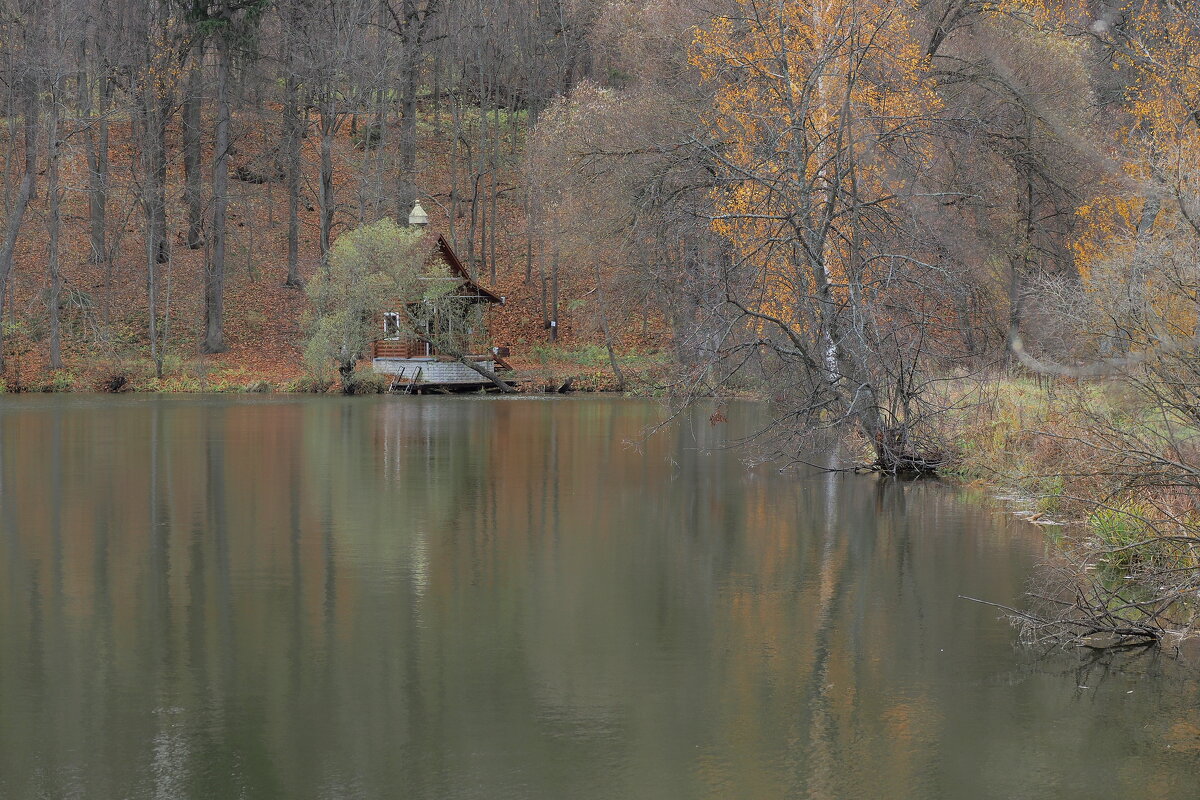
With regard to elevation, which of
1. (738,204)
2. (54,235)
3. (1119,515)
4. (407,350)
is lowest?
(1119,515)

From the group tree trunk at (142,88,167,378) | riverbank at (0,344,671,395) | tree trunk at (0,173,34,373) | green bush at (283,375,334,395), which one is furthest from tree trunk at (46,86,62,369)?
green bush at (283,375,334,395)

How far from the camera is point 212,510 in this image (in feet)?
52.4

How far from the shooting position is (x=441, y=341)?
42.2m

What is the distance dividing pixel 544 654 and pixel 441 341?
33272 mm

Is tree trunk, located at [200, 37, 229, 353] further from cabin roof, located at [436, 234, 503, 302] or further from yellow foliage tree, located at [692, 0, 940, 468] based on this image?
yellow foliage tree, located at [692, 0, 940, 468]

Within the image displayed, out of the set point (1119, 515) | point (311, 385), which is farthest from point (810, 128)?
point (311, 385)

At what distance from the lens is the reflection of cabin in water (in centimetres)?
4225

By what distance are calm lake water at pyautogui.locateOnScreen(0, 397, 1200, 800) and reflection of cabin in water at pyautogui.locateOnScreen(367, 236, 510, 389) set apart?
23973 millimetres

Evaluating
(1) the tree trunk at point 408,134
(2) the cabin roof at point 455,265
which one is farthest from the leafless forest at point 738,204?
(2) the cabin roof at point 455,265

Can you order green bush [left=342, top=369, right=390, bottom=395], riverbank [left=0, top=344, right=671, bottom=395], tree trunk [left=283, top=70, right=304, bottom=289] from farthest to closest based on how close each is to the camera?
1. tree trunk [left=283, top=70, right=304, bottom=289]
2. green bush [left=342, top=369, right=390, bottom=395]
3. riverbank [left=0, top=344, right=671, bottom=395]

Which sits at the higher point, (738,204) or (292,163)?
(292,163)

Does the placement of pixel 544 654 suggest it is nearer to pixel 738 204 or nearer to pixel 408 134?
pixel 738 204

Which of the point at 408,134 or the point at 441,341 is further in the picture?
the point at 408,134

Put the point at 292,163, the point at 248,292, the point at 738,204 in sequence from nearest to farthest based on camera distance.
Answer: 1. the point at 738,204
2. the point at 248,292
3. the point at 292,163
